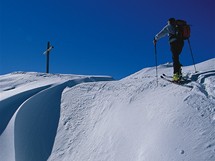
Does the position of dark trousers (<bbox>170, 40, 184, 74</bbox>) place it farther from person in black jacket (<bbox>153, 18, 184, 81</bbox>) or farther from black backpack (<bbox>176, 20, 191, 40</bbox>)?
black backpack (<bbox>176, 20, 191, 40</bbox>)

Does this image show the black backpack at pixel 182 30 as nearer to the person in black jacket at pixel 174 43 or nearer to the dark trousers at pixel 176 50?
the person in black jacket at pixel 174 43

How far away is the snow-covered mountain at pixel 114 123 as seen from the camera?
178 inches

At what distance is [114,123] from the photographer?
623cm

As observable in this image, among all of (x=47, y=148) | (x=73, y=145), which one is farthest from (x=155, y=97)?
(x=47, y=148)

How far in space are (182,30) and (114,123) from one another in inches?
141

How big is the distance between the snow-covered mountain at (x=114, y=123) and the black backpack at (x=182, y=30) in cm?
127

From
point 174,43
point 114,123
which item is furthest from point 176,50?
point 114,123

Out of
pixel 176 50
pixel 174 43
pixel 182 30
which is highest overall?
pixel 182 30

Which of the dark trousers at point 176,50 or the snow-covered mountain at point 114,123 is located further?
the dark trousers at point 176,50

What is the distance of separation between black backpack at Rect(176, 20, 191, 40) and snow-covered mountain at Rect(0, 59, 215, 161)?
1.27 meters

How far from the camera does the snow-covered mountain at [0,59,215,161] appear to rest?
4.53 m

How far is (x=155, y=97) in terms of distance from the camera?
6.42m

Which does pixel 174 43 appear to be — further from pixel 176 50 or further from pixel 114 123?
pixel 114 123

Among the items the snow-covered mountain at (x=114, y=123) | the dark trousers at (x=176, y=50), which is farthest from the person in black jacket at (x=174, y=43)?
the snow-covered mountain at (x=114, y=123)
